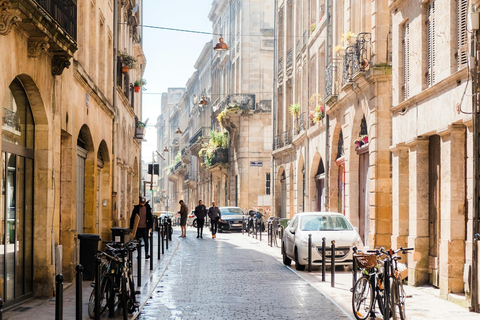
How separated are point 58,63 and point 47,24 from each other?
7.08 feet

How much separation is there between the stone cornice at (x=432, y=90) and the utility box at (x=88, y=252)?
7133mm

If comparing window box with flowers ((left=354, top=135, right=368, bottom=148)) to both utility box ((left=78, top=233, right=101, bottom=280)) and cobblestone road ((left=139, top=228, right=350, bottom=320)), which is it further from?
utility box ((left=78, top=233, right=101, bottom=280))

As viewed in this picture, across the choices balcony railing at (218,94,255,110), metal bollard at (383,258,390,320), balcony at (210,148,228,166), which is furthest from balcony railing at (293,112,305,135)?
metal bollard at (383,258,390,320)

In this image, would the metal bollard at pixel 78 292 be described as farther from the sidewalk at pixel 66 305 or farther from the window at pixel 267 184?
the window at pixel 267 184

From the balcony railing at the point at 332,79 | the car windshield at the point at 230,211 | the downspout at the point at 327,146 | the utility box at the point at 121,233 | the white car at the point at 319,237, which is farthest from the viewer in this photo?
the car windshield at the point at 230,211

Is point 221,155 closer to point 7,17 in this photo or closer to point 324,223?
point 324,223

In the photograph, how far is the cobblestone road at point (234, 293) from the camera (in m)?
11.8

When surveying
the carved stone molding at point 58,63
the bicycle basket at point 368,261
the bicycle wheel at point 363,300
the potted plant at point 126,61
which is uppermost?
the potted plant at point 126,61

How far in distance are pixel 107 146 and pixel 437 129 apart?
40.1ft

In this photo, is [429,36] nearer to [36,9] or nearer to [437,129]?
[437,129]

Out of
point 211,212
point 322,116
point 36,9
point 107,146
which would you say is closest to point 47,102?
point 36,9

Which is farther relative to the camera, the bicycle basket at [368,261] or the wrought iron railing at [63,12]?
the wrought iron railing at [63,12]

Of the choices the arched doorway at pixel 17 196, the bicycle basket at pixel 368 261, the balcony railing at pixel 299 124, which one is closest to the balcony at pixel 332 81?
the balcony railing at pixel 299 124

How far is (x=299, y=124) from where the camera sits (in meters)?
36.2
